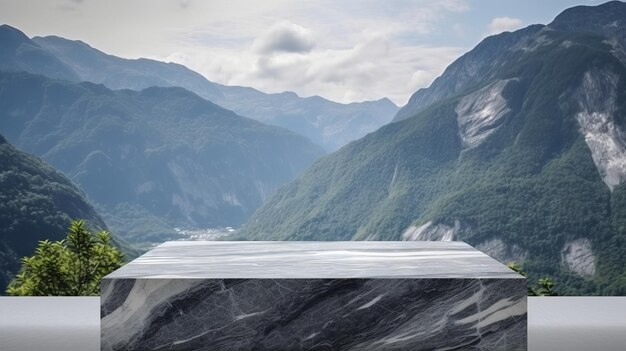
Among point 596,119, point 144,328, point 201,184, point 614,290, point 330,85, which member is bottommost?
point 144,328

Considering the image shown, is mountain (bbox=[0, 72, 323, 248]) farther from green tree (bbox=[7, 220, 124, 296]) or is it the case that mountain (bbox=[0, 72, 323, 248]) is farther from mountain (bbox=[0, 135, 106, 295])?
green tree (bbox=[7, 220, 124, 296])

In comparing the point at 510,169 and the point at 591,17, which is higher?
the point at 591,17

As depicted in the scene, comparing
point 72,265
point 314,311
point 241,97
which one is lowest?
point 314,311

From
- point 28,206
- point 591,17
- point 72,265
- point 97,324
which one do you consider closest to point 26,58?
point 28,206

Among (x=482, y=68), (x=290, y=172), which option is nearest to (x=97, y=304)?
(x=482, y=68)

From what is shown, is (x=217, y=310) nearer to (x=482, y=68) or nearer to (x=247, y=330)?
(x=247, y=330)

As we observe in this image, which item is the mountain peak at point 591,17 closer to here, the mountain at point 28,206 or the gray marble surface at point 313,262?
the mountain at point 28,206

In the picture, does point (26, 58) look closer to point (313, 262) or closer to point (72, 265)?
point (72, 265)

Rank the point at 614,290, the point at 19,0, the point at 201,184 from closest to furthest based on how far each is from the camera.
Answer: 1. the point at 614,290
2. the point at 19,0
3. the point at 201,184
